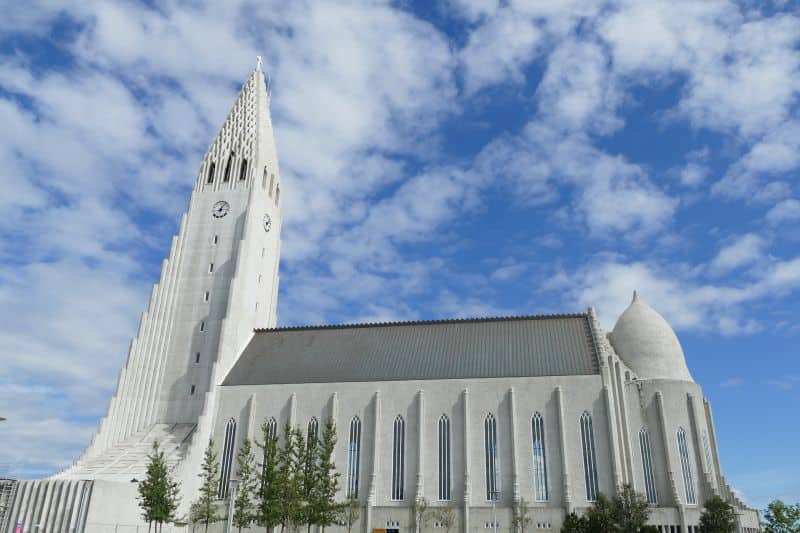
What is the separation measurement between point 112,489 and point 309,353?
60.9 feet

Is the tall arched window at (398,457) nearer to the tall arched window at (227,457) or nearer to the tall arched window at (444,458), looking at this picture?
the tall arched window at (444,458)

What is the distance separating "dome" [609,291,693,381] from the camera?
50.0 metres

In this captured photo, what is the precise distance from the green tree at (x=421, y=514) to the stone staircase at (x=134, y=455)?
711 inches

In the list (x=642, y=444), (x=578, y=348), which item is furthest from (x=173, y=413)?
(x=642, y=444)

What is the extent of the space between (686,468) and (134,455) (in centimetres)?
4123

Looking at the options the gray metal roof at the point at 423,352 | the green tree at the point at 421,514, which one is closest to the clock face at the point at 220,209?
the gray metal roof at the point at 423,352

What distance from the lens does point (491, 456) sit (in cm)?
4638

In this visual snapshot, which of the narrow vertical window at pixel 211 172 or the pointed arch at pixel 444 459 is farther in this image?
the narrow vertical window at pixel 211 172

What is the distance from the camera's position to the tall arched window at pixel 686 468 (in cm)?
4409

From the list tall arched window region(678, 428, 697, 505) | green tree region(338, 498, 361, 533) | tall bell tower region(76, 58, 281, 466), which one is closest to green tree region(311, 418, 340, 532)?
green tree region(338, 498, 361, 533)

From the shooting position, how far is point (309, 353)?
55.2m

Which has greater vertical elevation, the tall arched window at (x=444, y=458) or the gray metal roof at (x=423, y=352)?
the gray metal roof at (x=423, y=352)

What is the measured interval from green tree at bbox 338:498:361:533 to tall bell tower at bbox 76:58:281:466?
13.7 m

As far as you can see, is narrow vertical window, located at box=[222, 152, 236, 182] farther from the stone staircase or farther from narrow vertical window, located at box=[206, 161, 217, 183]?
the stone staircase
